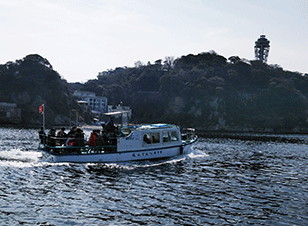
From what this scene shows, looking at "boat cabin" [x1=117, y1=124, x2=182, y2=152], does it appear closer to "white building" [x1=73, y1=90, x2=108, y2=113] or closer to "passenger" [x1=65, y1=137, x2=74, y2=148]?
"passenger" [x1=65, y1=137, x2=74, y2=148]

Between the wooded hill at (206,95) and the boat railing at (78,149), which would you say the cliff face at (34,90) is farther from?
the boat railing at (78,149)

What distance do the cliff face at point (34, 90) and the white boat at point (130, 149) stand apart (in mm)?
104295

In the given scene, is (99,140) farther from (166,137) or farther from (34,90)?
(34,90)

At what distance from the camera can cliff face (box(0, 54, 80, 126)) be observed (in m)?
129

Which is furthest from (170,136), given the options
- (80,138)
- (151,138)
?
(80,138)

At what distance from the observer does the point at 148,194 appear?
19.2m

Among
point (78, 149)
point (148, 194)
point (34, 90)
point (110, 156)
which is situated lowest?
point (148, 194)

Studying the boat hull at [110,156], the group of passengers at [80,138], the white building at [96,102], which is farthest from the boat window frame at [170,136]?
the white building at [96,102]

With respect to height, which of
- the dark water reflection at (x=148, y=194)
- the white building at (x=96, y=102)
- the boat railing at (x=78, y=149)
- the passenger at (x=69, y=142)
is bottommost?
the dark water reflection at (x=148, y=194)

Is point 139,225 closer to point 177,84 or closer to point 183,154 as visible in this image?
point 183,154

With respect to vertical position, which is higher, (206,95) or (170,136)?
(206,95)

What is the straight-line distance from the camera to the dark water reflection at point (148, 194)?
1495 centimetres

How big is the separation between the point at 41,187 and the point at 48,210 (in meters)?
4.89

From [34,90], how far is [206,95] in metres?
79.8
